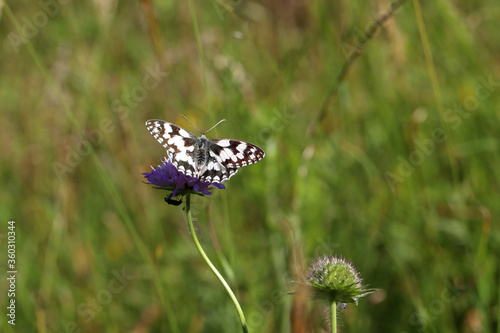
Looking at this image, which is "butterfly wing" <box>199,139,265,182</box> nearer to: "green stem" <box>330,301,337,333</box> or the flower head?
the flower head

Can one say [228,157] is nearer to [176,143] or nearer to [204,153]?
[204,153]

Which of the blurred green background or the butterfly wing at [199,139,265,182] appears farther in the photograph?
the blurred green background

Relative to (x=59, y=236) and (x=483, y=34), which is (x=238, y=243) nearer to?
(x=59, y=236)

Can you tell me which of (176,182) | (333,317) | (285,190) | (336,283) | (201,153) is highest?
(285,190)

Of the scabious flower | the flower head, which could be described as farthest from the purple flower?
the flower head

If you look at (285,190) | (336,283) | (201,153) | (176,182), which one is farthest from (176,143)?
(285,190)

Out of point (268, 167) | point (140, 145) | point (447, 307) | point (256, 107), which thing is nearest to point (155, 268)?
point (268, 167)

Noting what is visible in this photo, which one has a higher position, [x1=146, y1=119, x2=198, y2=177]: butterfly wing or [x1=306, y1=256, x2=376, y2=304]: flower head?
[x1=146, y1=119, x2=198, y2=177]: butterfly wing

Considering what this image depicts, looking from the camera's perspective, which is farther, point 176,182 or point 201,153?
point 201,153
